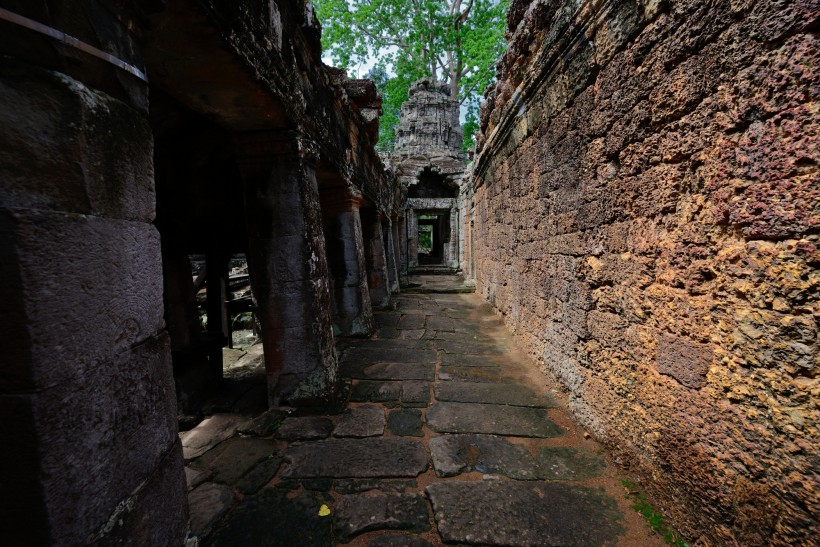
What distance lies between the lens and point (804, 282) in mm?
1103

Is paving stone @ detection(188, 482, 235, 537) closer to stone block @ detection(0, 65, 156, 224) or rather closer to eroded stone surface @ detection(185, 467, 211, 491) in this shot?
eroded stone surface @ detection(185, 467, 211, 491)

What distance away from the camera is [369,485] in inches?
78.0

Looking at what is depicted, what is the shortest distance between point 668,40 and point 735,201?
3.03 feet

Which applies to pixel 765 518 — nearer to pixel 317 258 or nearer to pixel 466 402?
pixel 466 402

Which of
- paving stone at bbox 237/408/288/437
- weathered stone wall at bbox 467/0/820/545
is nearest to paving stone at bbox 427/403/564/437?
weathered stone wall at bbox 467/0/820/545

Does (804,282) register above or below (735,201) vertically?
below

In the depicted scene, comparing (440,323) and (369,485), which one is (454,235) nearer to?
(440,323)

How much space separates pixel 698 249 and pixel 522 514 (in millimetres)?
1587

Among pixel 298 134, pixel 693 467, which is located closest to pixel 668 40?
pixel 693 467

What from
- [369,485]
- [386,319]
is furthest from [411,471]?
[386,319]

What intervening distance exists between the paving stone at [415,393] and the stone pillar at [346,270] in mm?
1676

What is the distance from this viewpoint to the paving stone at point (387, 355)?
3929 mm

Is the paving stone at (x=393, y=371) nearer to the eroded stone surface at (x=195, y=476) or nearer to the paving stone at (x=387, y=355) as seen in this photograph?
the paving stone at (x=387, y=355)

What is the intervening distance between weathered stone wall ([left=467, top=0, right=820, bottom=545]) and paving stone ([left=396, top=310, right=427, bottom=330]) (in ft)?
9.48
